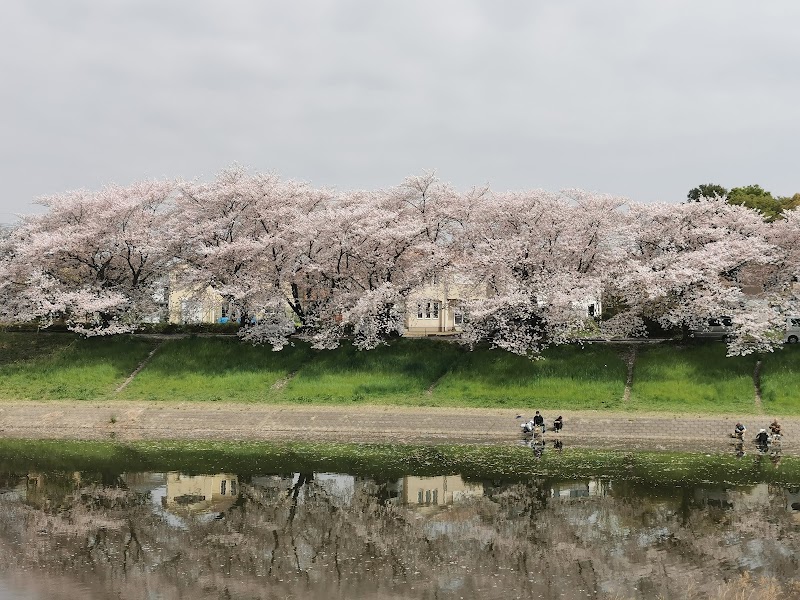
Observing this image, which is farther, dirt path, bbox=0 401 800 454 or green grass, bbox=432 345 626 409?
green grass, bbox=432 345 626 409

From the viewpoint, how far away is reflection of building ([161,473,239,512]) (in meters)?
27.2

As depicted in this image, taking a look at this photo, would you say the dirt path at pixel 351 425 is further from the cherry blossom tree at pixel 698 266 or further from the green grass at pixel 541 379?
the cherry blossom tree at pixel 698 266

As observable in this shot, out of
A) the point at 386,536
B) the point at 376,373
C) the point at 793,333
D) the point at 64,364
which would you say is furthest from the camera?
the point at 64,364

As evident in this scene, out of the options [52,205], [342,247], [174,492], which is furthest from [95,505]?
[52,205]

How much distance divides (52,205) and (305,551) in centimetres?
4613

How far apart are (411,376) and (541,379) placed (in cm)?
809

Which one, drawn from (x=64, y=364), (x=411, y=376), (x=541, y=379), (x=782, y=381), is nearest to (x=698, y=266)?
(x=782, y=381)

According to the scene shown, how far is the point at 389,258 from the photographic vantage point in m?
55.5

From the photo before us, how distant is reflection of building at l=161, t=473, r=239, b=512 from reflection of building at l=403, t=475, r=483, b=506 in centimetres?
639

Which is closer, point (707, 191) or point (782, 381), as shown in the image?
point (782, 381)

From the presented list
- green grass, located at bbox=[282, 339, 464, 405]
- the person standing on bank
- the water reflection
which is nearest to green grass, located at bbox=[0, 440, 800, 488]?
the water reflection

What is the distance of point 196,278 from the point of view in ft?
185

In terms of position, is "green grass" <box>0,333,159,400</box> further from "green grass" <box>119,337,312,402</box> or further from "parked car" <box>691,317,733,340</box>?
"parked car" <box>691,317,733,340</box>

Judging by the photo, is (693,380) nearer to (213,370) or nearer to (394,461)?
(394,461)
